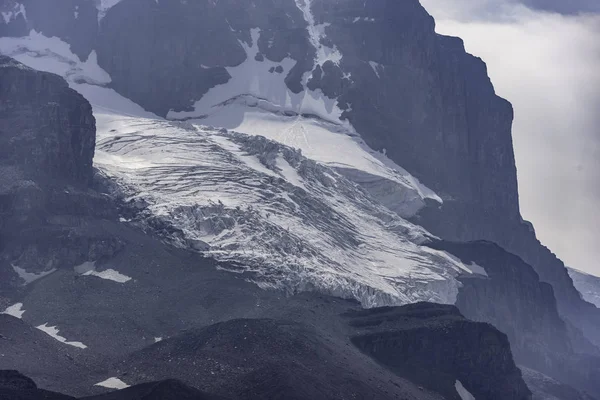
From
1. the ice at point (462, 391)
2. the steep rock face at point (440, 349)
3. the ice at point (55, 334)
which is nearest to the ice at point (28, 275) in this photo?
the ice at point (55, 334)

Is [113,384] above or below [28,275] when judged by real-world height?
above

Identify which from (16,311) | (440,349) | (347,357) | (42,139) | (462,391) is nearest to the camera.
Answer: (347,357)

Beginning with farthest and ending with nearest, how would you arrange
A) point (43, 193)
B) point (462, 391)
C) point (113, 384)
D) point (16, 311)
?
1. point (43, 193)
2. point (462, 391)
3. point (16, 311)
4. point (113, 384)

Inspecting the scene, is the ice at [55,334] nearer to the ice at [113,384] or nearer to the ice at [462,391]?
the ice at [113,384]

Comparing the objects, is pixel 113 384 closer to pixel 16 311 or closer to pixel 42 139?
pixel 16 311

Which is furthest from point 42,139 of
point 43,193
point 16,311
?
point 16,311

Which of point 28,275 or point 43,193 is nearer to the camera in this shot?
point 28,275
